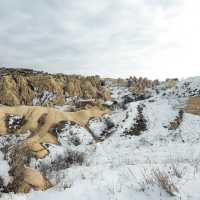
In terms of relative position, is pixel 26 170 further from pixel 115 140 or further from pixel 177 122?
pixel 177 122

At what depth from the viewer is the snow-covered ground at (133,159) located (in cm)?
651

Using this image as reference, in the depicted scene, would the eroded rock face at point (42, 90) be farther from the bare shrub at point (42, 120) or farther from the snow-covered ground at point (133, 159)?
the snow-covered ground at point (133, 159)

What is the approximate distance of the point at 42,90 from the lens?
117 m

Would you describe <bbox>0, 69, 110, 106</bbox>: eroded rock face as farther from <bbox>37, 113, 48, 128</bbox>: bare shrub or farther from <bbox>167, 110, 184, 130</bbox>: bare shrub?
<bbox>167, 110, 184, 130</bbox>: bare shrub

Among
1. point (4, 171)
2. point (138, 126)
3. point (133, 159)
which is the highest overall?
point (4, 171)

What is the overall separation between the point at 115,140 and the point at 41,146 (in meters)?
9.62

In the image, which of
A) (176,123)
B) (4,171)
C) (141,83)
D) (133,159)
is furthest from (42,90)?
(4,171)

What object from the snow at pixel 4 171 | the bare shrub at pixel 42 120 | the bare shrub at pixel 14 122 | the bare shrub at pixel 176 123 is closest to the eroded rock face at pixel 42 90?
the bare shrub at pixel 14 122

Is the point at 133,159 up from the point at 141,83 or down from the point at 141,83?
down

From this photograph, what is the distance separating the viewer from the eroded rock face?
108250mm

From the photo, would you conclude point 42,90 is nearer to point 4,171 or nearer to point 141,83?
point 141,83

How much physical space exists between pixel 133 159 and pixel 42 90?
317ft

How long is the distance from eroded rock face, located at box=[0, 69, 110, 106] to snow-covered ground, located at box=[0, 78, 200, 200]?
6102 cm

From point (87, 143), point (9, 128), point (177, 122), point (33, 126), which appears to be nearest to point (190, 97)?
point (177, 122)
